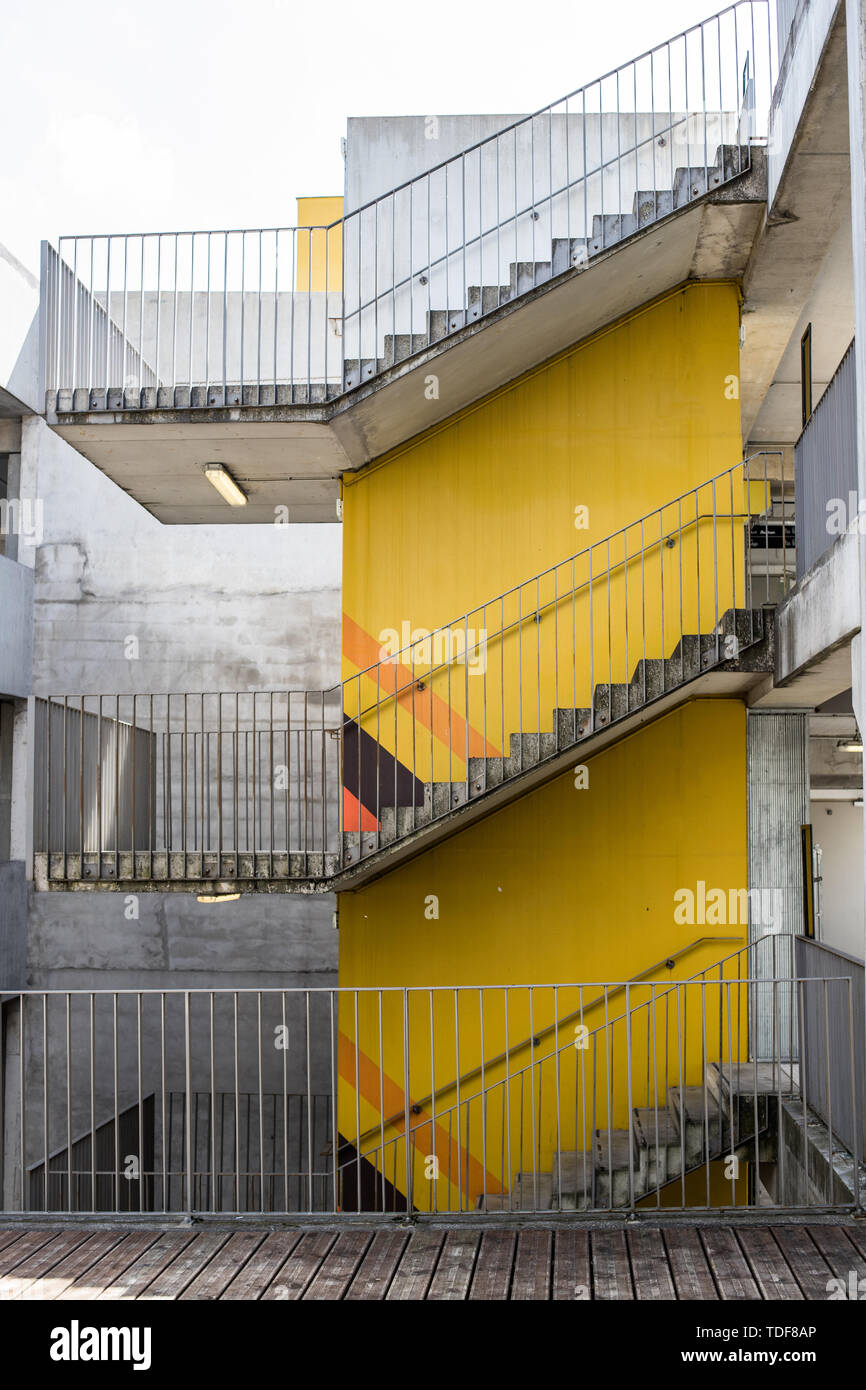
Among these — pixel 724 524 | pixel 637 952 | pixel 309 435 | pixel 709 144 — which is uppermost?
pixel 709 144

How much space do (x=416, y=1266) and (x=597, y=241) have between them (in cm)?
668

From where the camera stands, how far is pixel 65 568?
13617mm

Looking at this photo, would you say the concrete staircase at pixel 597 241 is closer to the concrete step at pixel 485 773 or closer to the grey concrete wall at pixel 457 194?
the grey concrete wall at pixel 457 194

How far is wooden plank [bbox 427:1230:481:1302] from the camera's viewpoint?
4527 mm

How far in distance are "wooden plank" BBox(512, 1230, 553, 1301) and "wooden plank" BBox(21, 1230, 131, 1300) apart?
188cm

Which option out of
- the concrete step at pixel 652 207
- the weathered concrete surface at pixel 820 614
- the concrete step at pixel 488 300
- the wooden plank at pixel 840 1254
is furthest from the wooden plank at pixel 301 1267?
the concrete step at pixel 652 207

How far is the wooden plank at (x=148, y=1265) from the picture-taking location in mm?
4641

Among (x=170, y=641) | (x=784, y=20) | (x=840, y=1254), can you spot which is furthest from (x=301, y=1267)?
(x=170, y=641)

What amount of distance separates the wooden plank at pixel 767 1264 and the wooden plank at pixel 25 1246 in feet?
10.5

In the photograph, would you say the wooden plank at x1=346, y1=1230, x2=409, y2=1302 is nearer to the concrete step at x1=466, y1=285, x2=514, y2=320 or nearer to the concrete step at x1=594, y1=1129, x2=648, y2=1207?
the concrete step at x1=594, y1=1129, x2=648, y2=1207
